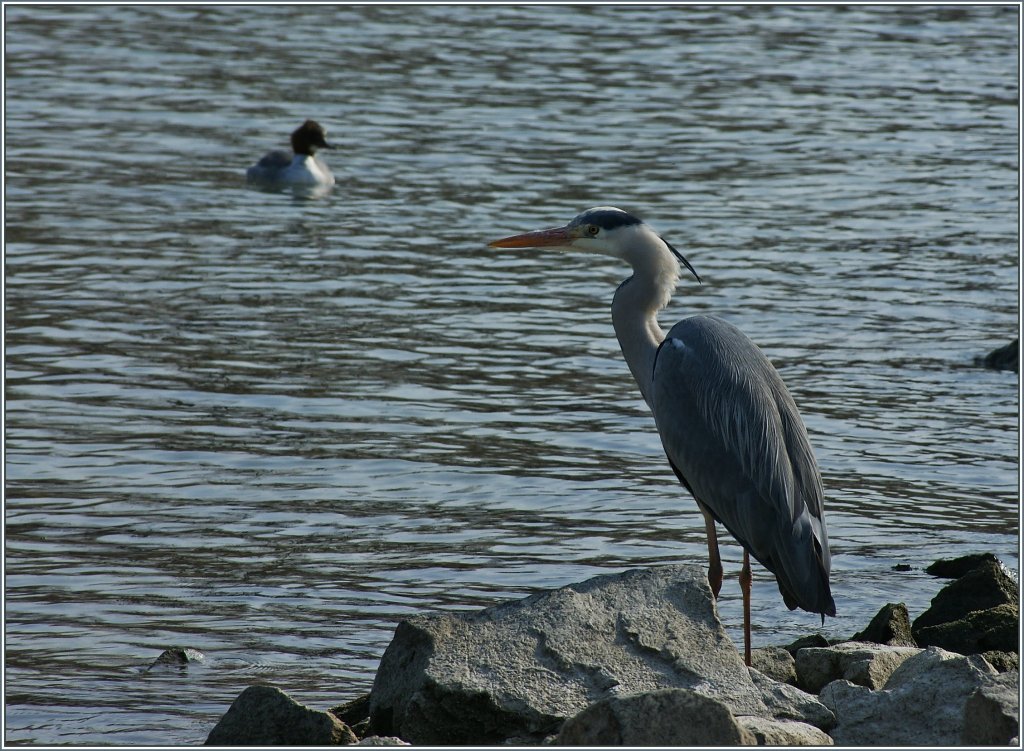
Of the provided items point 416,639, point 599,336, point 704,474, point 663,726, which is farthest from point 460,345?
point 663,726

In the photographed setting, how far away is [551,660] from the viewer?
4.91 metres

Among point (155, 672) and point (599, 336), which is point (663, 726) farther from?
point (599, 336)

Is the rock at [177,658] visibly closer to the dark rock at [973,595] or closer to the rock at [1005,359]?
the dark rock at [973,595]

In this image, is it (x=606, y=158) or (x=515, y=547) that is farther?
(x=606, y=158)

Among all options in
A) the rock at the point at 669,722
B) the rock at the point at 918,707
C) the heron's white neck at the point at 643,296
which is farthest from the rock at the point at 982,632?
the rock at the point at 669,722

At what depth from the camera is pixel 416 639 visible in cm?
492

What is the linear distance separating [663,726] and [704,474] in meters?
1.91

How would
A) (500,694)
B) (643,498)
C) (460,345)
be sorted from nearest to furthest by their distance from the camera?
(500,694)
(643,498)
(460,345)

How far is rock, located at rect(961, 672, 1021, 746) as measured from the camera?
4344mm

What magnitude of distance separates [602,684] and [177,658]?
1905 mm

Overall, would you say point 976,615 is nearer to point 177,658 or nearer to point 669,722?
point 669,722

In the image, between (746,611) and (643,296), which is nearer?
(746,611)

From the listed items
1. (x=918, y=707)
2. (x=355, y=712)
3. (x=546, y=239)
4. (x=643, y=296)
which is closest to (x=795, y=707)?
(x=918, y=707)

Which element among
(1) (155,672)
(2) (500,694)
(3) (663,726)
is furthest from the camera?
(1) (155,672)
